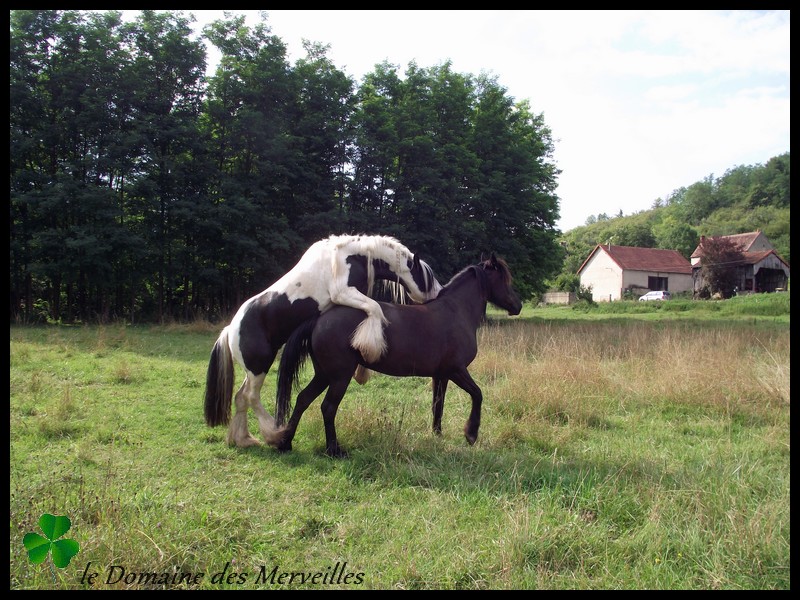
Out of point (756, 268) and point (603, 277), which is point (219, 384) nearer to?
point (756, 268)

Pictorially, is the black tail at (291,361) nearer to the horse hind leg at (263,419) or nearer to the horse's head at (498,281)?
the horse hind leg at (263,419)

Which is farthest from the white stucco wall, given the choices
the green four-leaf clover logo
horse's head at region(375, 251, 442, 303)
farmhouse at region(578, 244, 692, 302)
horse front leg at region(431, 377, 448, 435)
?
the green four-leaf clover logo

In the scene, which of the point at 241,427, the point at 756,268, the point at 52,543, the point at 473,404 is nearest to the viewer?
the point at 52,543

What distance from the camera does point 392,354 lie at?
5086 mm

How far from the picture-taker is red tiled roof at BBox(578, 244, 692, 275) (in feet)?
184

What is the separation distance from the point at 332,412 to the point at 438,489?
1.45 m

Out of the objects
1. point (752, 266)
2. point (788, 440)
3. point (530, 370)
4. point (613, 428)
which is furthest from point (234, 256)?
point (752, 266)

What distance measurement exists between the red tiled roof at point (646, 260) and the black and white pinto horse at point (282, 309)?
5543 cm

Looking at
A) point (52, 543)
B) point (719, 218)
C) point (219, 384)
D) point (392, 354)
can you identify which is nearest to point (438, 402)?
point (392, 354)

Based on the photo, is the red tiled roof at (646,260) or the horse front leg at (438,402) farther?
the red tiled roof at (646,260)

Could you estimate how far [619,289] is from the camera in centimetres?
5603

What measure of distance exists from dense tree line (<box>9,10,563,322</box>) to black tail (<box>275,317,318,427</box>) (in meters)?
14.8

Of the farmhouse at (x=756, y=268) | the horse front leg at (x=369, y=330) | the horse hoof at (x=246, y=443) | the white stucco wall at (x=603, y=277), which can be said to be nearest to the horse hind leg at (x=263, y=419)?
the horse hoof at (x=246, y=443)

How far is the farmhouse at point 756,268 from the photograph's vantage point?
150ft
